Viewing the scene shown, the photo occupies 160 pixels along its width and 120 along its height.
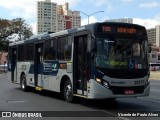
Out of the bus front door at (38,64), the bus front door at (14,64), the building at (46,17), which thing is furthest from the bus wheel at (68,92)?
the building at (46,17)

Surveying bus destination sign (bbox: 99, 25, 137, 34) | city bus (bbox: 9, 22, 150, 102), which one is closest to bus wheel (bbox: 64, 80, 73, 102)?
city bus (bbox: 9, 22, 150, 102)

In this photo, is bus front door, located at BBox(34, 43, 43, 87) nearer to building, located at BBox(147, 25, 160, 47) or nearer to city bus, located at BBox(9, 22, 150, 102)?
city bus, located at BBox(9, 22, 150, 102)

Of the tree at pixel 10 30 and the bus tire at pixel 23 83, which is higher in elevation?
the tree at pixel 10 30

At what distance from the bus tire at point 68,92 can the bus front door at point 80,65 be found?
603 mm

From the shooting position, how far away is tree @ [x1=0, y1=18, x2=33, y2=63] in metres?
77.9

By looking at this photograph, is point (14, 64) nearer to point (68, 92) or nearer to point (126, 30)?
point (68, 92)

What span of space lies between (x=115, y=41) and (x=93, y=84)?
5.74 ft

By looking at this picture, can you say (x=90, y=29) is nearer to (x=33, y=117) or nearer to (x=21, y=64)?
(x=33, y=117)

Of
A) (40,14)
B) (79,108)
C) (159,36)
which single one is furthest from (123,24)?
(159,36)

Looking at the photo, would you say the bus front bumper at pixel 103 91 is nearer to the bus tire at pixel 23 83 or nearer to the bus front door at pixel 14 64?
the bus tire at pixel 23 83

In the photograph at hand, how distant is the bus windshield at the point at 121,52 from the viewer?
12.8 metres

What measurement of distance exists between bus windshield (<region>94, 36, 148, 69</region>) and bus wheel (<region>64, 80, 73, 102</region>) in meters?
2.50

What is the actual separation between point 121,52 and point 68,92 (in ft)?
10.2

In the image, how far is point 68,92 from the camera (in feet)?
49.0
